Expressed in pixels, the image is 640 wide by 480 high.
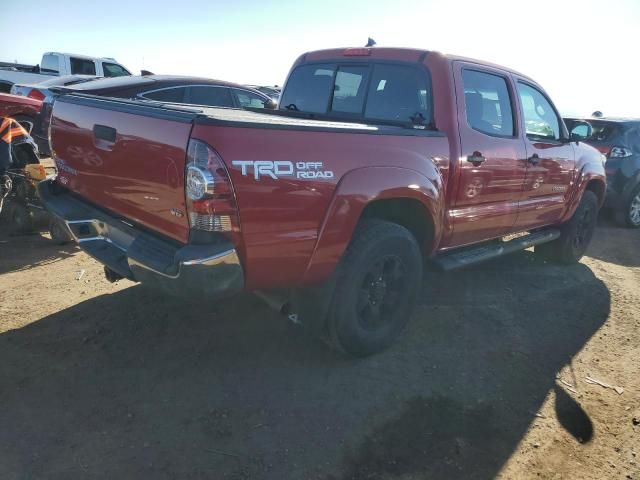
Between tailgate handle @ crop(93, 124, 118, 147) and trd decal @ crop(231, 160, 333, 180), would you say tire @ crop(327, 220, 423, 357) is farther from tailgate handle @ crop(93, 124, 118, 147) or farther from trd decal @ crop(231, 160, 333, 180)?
tailgate handle @ crop(93, 124, 118, 147)

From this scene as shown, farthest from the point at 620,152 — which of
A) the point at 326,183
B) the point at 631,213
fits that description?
the point at 326,183

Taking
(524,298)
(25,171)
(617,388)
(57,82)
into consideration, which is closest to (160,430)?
(617,388)

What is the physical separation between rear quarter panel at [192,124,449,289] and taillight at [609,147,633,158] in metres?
5.85

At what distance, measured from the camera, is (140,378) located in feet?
9.58

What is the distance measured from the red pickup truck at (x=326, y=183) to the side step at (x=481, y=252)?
18 millimetres

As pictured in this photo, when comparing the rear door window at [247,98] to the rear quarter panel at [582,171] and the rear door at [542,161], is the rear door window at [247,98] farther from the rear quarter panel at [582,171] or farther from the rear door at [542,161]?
the rear quarter panel at [582,171]

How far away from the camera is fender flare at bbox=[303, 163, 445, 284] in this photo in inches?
105

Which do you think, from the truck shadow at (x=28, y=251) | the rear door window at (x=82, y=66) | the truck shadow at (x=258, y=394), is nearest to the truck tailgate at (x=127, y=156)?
the truck shadow at (x=258, y=394)

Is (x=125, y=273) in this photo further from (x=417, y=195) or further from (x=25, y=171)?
(x=25, y=171)

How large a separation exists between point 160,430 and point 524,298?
3498 millimetres

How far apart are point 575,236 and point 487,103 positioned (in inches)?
99.4

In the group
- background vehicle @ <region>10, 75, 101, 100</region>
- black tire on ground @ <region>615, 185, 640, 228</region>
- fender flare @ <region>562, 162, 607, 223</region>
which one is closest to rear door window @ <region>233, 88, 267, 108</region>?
background vehicle @ <region>10, 75, 101, 100</region>

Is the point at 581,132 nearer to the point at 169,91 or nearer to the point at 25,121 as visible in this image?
the point at 169,91

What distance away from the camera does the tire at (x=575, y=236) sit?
5.48 m
